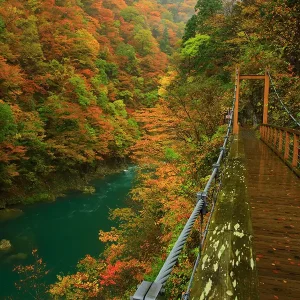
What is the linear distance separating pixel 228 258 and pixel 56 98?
18.6 m

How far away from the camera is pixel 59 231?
45.0ft

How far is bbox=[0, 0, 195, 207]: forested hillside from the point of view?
52.3 ft

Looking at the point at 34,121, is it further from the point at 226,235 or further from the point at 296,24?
the point at 226,235

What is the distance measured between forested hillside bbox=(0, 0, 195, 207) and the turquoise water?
1.88 m

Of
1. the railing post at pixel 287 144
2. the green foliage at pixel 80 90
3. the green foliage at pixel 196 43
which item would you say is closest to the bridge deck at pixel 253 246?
the railing post at pixel 287 144

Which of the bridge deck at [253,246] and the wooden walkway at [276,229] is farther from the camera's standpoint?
the wooden walkway at [276,229]

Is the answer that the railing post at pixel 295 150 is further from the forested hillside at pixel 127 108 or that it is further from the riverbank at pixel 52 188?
the riverbank at pixel 52 188

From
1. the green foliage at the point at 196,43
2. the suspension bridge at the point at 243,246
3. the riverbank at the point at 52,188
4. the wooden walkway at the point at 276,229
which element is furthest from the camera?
the green foliage at the point at 196,43

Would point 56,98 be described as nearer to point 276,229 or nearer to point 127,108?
point 127,108

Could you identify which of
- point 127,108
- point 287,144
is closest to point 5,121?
point 287,144

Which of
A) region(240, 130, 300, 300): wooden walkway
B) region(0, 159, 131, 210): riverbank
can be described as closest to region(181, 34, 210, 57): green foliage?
region(0, 159, 131, 210): riverbank

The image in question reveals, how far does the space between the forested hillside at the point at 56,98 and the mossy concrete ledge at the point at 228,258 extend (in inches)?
539

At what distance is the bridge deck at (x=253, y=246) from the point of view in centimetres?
210

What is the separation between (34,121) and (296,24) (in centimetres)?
1482
